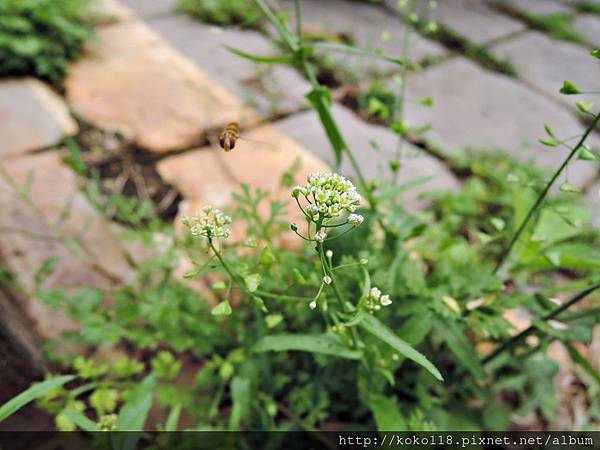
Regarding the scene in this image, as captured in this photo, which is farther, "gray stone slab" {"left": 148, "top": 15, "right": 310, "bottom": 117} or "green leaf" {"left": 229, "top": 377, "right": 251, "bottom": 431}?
"gray stone slab" {"left": 148, "top": 15, "right": 310, "bottom": 117}

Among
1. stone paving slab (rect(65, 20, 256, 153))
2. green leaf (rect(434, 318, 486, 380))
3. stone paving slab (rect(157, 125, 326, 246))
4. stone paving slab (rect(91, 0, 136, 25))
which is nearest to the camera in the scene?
green leaf (rect(434, 318, 486, 380))

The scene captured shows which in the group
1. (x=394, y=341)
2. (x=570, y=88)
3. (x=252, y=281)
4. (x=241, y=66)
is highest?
(x=570, y=88)

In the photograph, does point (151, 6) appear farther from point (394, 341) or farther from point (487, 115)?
point (394, 341)

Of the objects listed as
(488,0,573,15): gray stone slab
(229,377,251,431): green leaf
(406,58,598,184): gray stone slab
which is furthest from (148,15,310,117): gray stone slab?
(488,0,573,15): gray stone slab

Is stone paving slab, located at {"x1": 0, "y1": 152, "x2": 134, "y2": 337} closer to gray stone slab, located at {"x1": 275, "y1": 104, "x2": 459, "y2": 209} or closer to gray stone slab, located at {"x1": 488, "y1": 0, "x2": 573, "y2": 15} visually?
gray stone slab, located at {"x1": 275, "y1": 104, "x2": 459, "y2": 209}

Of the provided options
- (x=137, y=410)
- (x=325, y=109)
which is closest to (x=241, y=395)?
(x=137, y=410)

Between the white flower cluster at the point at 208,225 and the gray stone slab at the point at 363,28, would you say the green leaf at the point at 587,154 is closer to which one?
the white flower cluster at the point at 208,225
